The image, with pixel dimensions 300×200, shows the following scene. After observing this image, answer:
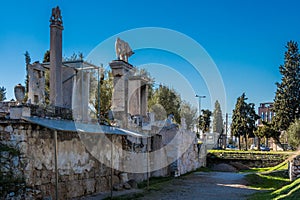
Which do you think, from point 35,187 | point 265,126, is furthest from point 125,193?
point 265,126

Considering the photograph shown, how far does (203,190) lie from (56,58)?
830 centimetres

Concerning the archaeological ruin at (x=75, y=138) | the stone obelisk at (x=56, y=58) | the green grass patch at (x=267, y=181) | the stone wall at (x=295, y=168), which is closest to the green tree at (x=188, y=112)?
the archaeological ruin at (x=75, y=138)

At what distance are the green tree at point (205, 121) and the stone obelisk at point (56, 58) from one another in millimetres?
Result: 44457

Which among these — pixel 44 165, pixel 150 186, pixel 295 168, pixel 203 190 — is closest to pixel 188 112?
pixel 295 168

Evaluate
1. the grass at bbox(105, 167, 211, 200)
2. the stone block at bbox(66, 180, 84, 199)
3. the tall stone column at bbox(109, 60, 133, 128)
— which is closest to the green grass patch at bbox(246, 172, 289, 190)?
the grass at bbox(105, 167, 211, 200)

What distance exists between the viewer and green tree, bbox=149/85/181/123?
35.1 metres

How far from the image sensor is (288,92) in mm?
39219

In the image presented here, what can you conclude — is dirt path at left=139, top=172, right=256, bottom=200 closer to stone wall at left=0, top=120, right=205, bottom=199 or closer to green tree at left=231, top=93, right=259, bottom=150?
stone wall at left=0, top=120, right=205, bottom=199

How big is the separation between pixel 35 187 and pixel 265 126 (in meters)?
37.4

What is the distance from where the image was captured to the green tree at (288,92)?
38031 millimetres

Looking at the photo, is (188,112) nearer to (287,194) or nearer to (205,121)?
(205,121)

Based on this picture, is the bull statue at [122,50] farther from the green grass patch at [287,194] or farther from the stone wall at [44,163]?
the green grass patch at [287,194]

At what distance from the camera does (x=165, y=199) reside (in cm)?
1295

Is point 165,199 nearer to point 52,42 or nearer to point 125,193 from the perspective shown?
point 125,193
